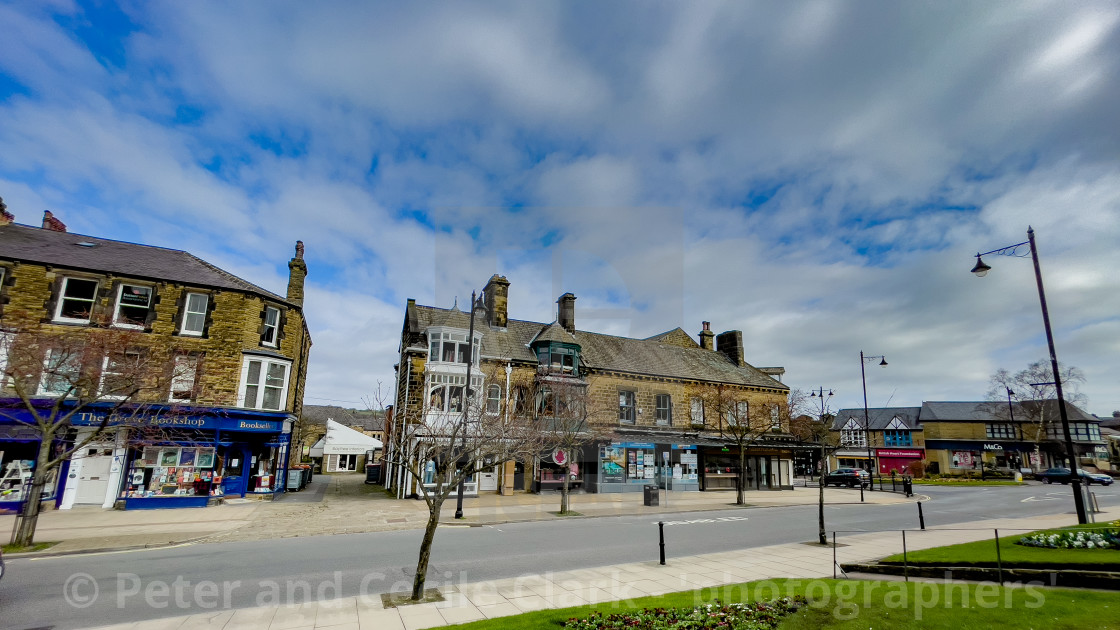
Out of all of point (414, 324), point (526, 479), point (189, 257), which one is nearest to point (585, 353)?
point (526, 479)

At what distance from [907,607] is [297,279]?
30.5m

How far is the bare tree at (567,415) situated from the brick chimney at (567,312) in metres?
5.32

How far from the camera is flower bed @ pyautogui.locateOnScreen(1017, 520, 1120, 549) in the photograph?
1106 cm

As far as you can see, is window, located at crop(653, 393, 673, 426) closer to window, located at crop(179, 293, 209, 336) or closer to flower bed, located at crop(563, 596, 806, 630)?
window, located at crop(179, 293, 209, 336)

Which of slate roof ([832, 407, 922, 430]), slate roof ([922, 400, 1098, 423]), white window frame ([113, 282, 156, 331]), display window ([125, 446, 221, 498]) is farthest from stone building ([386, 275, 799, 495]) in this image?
slate roof ([922, 400, 1098, 423])

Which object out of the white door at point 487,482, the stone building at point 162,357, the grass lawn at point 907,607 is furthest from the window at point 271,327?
the grass lawn at point 907,607

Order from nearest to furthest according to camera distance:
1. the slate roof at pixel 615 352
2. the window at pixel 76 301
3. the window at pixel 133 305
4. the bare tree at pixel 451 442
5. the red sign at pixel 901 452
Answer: the bare tree at pixel 451 442, the window at pixel 76 301, the window at pixel 133 305, the slate roof at pixel 615 352, the red sign at pixel 901 452

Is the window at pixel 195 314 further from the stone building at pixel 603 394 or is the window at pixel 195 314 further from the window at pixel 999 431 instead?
the window at pixel 999 431

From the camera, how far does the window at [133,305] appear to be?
22875 mm

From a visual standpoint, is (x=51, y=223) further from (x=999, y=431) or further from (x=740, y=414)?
(x=999, y=431)

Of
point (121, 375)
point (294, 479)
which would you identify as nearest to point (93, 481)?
point (121, 375)

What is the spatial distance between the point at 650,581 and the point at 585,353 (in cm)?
2478

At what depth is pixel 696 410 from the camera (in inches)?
1471

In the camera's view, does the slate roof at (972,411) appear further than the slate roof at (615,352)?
Yes
